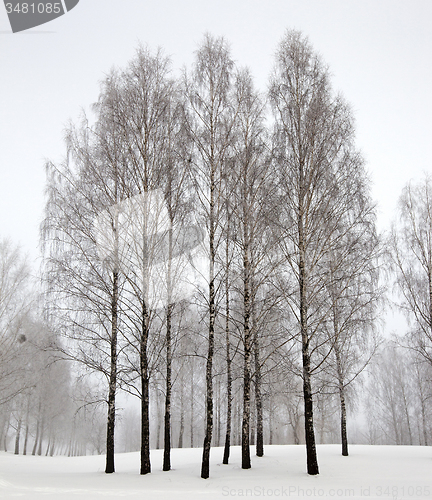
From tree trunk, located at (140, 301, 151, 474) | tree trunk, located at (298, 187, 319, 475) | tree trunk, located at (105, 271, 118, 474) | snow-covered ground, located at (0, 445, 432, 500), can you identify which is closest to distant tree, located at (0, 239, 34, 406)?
tree trunk, located at (105, 271, 118, 474)

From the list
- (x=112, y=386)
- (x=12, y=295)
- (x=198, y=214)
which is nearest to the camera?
(x=112, y=386)

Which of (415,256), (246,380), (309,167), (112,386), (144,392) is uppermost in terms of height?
(309,167)

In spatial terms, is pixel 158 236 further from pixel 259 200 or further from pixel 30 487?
pixel 30 487

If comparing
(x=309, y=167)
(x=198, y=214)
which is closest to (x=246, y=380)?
(x=198, y=214)

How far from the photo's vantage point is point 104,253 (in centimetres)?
878

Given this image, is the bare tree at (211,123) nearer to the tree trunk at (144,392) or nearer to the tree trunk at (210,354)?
the tree trunk at (210,354)

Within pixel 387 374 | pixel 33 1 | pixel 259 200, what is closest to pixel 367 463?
pixel 259 200

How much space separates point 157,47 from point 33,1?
10.7ft

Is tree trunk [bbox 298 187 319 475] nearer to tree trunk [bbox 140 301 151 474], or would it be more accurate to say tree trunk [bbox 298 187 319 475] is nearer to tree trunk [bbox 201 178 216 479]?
tree trunk [bbox 201 178 216 479]

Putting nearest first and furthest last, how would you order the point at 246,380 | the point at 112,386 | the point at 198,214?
the point at 246,380 → the point at 112,386 → the point at 198,214

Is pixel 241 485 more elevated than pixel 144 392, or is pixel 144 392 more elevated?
pixel 144 392

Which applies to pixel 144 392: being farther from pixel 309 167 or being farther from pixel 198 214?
pixel 309 167

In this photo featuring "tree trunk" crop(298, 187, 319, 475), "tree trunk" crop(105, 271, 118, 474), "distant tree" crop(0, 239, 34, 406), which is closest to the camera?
"tree trunk" crop(298, 187, 319, 475)

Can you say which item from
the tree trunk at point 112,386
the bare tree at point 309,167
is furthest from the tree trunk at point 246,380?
the tree trunk at point 112,386
